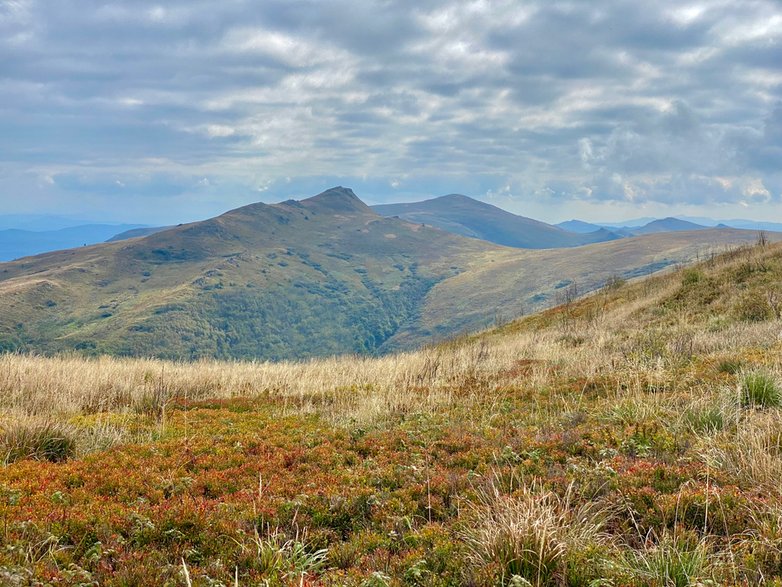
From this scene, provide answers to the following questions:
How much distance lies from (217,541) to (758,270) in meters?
30.3

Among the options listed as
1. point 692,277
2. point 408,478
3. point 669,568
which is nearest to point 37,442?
point 408,478

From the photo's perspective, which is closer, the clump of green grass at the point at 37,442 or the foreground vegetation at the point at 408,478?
the foreground vegetation at the point at 408,478

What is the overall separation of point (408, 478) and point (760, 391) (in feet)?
22.3

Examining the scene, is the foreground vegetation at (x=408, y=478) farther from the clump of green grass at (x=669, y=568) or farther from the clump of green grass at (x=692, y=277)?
the clump of green grass at (x=692, y=277)

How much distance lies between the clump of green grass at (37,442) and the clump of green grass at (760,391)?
11.9 metres

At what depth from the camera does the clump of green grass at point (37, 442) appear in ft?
26.1

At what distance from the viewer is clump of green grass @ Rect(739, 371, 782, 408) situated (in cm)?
860

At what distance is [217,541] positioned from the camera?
532 centimetres

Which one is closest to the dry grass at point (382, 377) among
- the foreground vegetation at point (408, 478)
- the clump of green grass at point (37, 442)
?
the foreground vegetation at point (408, 478)

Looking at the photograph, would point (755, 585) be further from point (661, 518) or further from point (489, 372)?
point (489, 372)

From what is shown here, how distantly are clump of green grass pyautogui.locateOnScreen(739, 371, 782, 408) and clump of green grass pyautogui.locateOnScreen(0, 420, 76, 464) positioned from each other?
11.9 m

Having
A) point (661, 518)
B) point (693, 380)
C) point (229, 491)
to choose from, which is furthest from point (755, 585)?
point (693, 380)

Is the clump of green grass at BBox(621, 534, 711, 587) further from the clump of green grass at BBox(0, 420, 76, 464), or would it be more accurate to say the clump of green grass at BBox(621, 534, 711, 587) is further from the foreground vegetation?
the clump of green grass at BBox(0, 420, 76, 464)

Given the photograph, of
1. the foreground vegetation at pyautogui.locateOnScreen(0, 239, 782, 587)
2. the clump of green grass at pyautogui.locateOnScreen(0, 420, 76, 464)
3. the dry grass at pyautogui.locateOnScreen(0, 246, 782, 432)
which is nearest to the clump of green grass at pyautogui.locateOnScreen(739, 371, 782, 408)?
the foreground vegetation at pyautogui.locateOnScreen(0, 239, 782, 587)
